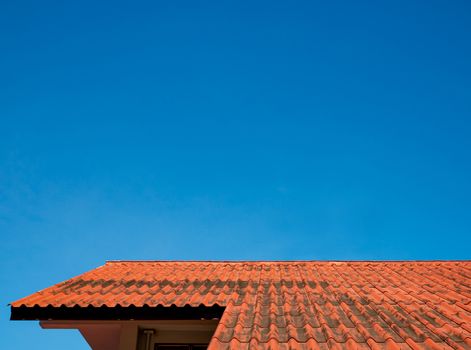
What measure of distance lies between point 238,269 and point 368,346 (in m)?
4.23

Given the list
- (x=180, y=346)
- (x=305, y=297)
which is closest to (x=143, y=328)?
(x=180, y=346)

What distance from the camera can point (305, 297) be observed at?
20.1ft

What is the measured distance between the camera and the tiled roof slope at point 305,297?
14.7ft

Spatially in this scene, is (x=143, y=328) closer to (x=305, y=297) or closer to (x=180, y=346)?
(x=180, y=346)

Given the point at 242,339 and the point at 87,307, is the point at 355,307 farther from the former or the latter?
the point at 87,307

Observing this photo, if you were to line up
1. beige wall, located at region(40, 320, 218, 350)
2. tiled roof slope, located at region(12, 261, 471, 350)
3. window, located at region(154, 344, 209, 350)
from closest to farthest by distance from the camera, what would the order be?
tiled roof slope, located at region(12, 261, 471, 350) → beige wall, located at region(40, 320, 218, 350) → window, located at region(154, 344, 209, 350)

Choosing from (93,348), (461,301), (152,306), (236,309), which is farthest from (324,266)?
(93,348)

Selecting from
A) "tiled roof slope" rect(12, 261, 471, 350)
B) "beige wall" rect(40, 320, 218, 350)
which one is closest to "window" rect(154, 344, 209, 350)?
"beige wall" rect(40, 320, 218, 350)

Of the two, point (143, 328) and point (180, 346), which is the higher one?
point (143, 328)

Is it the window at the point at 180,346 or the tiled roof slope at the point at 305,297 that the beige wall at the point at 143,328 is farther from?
the tiled roof slope at the point at 305,297

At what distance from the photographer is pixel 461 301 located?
19.5ft

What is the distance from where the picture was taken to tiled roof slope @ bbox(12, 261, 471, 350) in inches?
→ 176

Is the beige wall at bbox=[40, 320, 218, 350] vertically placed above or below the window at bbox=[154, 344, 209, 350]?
above

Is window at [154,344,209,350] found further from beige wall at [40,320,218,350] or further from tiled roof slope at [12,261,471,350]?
tiled roof slope at [12,261,471,350]
